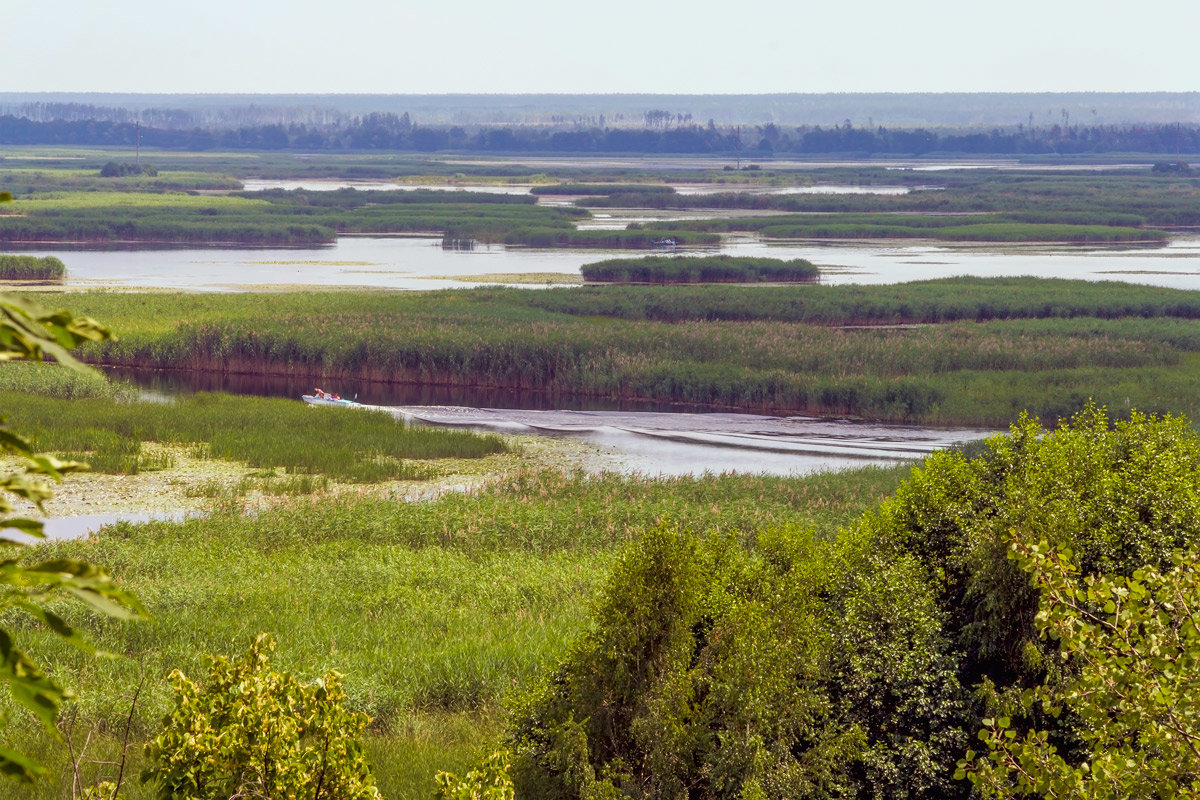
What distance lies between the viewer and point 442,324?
47875mm

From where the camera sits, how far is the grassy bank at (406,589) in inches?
494

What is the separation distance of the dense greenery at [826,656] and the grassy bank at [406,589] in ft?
2.61

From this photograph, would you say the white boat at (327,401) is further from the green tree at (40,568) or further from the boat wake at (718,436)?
the green tree at (40,568)

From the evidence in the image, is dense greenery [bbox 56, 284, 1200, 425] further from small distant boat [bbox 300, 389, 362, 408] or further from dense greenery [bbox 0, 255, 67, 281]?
dense greenery [bbox 0, 255, 67, 281]

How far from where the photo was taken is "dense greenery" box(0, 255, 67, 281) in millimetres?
63938

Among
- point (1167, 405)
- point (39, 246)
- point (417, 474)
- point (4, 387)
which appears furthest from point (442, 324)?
point (39, 246)

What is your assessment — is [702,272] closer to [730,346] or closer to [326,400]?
[730,346]

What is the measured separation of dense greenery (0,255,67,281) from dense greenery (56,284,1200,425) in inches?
504

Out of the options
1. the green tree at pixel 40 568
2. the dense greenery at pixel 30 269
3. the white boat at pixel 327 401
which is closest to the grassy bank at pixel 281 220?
the dense greenery at pixel 30 269

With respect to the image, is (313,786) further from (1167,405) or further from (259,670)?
(1167,405)

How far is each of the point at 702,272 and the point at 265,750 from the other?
63.4 m

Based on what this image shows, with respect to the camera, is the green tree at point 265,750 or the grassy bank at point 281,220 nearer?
the green tree at point 265,750

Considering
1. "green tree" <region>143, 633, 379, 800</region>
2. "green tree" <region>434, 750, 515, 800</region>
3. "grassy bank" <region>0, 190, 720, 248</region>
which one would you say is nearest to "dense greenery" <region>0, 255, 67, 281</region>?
"grassy bank" <region>0, 190, 720, 248</region>

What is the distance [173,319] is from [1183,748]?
47656 millimetres
